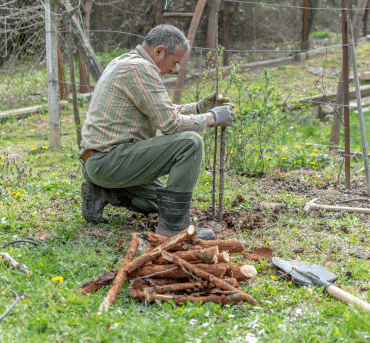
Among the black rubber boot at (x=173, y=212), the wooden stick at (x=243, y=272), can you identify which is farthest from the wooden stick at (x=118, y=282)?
the wooden stick at (x=243, y=272)

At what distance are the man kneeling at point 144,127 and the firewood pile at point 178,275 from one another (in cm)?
55

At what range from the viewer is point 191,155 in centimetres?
331

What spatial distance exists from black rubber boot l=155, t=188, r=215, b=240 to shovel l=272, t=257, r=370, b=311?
694 millimetres

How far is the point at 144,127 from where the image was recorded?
3.56 metres

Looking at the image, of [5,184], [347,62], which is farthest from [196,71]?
[5,184]

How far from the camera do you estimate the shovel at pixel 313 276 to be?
103 inches

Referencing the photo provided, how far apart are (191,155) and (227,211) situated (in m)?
1.11

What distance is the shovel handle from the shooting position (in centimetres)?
251

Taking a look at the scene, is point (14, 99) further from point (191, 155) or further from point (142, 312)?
point (142, 312)

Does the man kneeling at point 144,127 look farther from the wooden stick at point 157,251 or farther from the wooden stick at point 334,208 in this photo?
the wooden stick at point 334,208

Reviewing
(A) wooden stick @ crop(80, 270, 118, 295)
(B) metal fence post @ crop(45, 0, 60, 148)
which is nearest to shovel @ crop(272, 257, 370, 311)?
(A) wooden stick @ crop(80, 270, 118, 295)

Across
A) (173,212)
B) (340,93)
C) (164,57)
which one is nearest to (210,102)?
(164,57)

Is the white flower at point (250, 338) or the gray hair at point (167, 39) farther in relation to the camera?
the gray hair at point (167, 39)

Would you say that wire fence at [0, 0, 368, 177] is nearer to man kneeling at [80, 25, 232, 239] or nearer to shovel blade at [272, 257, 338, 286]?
man kneeling at [80, 25, 232, 239]
